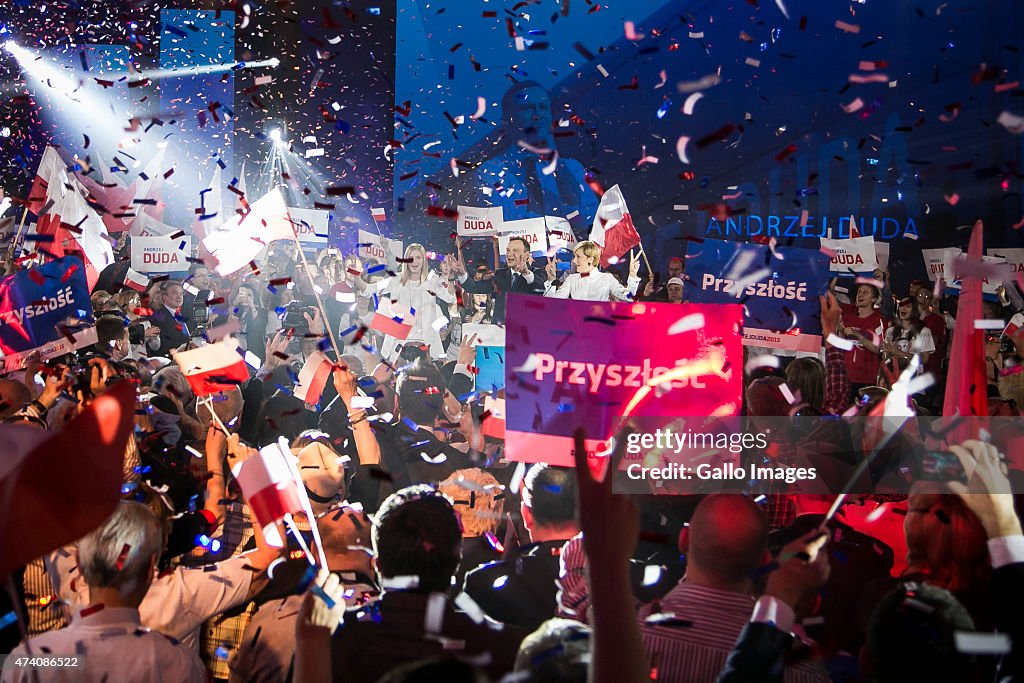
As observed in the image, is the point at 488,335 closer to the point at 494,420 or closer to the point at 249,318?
the point at 494,420

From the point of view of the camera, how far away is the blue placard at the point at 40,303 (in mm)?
4098

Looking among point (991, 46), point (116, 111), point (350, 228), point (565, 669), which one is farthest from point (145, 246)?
point (991, 46)

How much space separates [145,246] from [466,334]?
3.46m

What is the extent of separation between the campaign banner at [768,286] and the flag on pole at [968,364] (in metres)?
0.78

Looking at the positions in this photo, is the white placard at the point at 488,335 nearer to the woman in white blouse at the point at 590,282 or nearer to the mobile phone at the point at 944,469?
the woman in white blouse at the point at 590,282

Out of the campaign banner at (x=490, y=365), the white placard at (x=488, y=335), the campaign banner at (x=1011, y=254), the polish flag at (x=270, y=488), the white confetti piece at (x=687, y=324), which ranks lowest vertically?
the polish flag at (x=270, y=488)

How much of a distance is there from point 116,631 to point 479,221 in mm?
7641

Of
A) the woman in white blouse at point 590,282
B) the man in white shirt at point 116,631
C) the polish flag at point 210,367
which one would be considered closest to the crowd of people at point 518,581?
the man in white shirt at point 116,631

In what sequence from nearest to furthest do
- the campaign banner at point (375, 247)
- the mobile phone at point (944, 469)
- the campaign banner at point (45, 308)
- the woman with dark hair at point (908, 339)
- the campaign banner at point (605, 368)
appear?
the mobile phone at point (944, 469) → the campaign banner at point (605, 368) → the campaign banner at point (45, 308) → the woman with dark hair at point (908, 339) → the campaign banner at point (375, 247)

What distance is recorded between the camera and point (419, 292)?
28.8 feet

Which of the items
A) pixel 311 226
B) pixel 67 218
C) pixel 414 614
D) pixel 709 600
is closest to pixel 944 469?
pixel 709 600

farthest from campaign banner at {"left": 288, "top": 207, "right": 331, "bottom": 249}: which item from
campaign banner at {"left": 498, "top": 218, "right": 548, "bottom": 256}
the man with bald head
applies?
the man with bald head

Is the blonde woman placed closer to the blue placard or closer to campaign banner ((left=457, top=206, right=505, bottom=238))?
campaign banner ((left=457, top=206, right=505, bottom=238))

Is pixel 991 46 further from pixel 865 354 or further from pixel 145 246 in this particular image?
pixel 145 246
